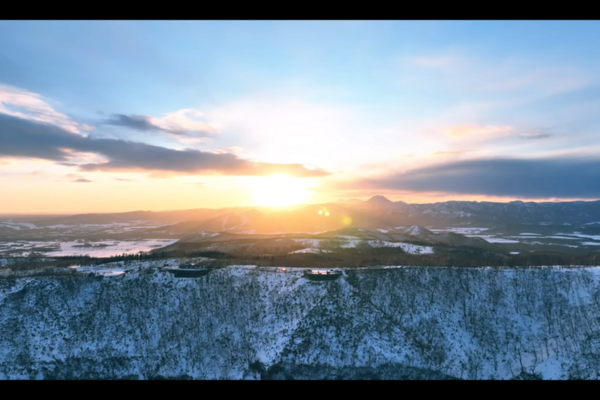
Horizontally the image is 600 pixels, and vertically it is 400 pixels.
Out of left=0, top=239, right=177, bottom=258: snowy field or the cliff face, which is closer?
the cliff face

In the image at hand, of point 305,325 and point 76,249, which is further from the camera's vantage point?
point 76,249

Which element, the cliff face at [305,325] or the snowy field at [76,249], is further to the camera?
the snowy field at [76,249]

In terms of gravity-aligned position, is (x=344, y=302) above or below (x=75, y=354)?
above

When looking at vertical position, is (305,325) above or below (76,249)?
below

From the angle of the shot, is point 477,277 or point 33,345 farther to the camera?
point 477,277
